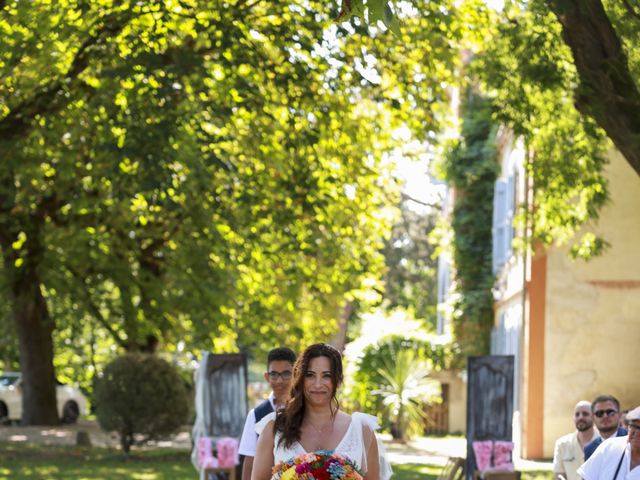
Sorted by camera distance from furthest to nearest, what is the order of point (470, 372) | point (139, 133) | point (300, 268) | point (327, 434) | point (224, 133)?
point (300, 268)
point (224, 133)
point (139, 133)
point (470, 372)
point (327, 434)

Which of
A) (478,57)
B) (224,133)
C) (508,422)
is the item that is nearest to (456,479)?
(508,422)

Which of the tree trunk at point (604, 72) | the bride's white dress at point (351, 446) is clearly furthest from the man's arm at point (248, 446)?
the tree trunk at point (604, 72)

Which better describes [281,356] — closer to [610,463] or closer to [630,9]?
[610,463]

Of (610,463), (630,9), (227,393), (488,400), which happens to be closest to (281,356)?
(610,463)

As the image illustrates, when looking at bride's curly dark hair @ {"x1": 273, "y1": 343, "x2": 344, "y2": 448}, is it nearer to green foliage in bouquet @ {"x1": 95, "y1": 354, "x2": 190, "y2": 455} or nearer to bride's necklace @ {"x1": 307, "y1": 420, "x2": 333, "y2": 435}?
bride's necklace @ {"x1": 307, "y1": 420, "x2": 333, "y2": 435}

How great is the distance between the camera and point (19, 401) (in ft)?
130

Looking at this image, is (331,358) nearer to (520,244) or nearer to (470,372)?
(470,372)

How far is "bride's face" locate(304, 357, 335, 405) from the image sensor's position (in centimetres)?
707

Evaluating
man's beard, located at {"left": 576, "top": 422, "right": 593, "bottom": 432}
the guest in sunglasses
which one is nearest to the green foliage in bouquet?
man's beard, located at {"left": 576, "top": 422, "right": 593, "bottom": 432}

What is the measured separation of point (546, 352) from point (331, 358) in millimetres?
20990

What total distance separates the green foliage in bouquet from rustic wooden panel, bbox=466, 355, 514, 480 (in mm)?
10505

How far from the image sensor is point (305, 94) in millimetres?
20172

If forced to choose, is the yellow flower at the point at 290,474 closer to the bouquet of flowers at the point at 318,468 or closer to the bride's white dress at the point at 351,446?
the bouquet of flowers at the point at 318,468

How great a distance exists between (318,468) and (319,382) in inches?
23.5
